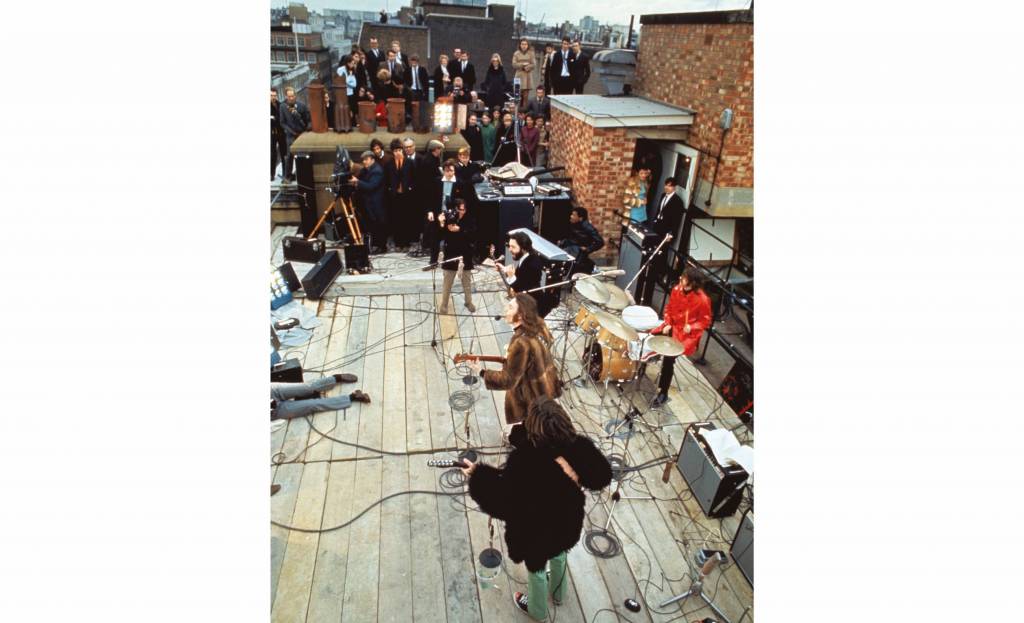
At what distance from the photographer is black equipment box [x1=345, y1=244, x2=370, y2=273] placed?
8.94 metres

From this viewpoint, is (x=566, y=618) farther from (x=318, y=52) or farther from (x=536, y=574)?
(x=318, y=52)

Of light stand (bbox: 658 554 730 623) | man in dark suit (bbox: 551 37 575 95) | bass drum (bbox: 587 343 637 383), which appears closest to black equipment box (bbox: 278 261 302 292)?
bass drum (bbox: 587 343 637 383)

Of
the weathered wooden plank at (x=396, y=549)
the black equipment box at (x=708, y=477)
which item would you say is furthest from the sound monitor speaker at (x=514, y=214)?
the black equipment box at (x=708, y=477)

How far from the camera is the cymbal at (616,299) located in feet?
16.7

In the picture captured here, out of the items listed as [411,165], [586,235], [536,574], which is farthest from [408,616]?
[411,165]

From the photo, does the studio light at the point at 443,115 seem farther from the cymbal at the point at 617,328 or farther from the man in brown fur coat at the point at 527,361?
the man in brown fur coat at the point at 527,361

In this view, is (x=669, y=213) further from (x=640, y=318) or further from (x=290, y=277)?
(x=290, y=277)

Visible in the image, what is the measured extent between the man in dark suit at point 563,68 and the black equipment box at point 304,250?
269 inches

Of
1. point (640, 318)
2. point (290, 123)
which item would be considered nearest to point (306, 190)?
point (290, 123)

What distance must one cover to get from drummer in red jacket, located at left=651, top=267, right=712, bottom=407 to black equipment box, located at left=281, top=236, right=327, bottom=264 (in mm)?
5778

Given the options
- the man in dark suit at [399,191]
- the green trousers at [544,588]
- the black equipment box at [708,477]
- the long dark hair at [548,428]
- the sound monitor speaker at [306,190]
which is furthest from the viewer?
the sound monitor speaker at [306,190]

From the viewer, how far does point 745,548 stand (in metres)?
4.14

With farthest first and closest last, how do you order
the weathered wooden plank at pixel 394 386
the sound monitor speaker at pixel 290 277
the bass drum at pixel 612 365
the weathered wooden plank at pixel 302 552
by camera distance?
the sound monitor speaker at pixel 290 277 → the bass drum at pixel 612 365 → the weathered wooden plank at pixel 394 386 → the weathered wooden plank at pixel 302 552

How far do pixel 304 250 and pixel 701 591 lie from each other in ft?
24.8
